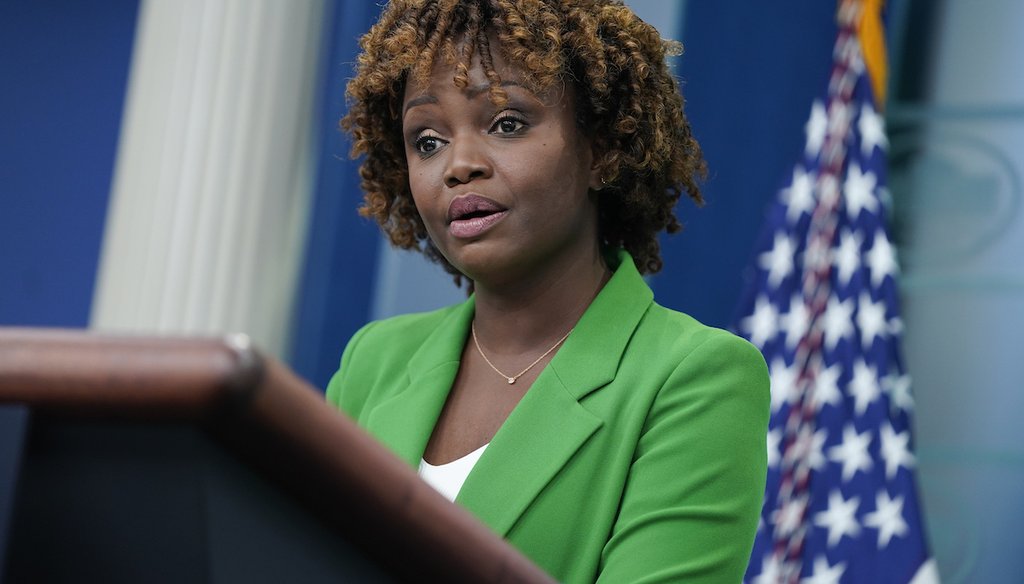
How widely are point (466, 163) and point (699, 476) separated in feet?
1.45

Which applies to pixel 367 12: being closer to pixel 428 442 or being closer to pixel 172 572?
pixel 428 442

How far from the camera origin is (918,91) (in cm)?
384

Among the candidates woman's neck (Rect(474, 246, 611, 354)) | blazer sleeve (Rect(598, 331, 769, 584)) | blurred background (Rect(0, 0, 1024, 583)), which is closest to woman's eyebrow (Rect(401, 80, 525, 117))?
woman's neck (Rect(474, 246, 611, 354))

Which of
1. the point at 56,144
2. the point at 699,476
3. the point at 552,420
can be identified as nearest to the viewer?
the point at 699,476

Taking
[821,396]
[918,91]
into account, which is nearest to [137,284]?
[821,396]

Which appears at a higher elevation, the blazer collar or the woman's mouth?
the woman's mouth

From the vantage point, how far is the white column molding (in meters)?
4.02

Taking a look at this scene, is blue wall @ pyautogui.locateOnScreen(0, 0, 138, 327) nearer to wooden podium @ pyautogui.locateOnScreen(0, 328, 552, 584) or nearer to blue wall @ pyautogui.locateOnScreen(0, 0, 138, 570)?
blue wall @ pyautogui.locateOnScreen(0, 0, 138, 570)

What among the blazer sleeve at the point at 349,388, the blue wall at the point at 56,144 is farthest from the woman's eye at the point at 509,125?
the blue wall at the point at 56,144

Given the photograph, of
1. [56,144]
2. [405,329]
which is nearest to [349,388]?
[405,329]

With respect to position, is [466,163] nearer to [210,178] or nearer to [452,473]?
[452,473]

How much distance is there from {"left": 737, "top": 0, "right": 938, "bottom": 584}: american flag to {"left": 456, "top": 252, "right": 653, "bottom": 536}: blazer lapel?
1800mm

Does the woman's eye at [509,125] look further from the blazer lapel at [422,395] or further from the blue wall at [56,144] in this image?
the blue wall at [56,144]

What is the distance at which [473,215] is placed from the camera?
1553mm
